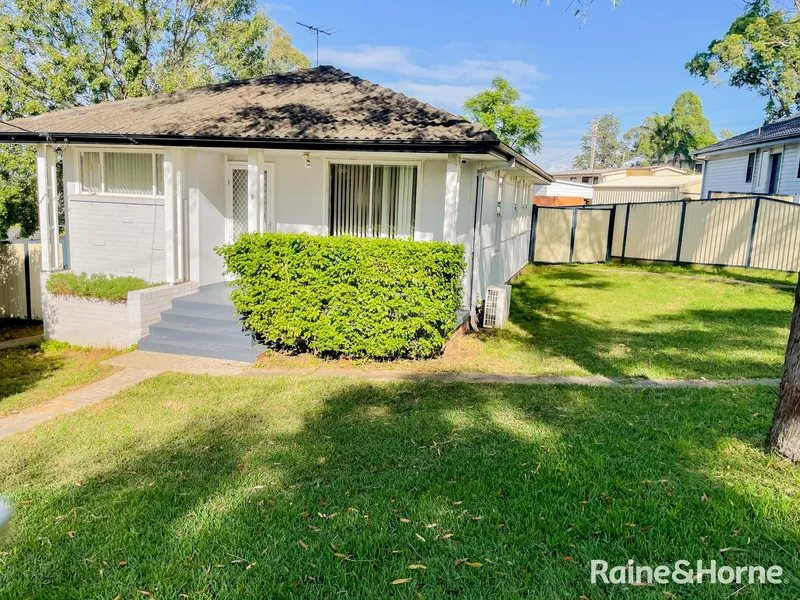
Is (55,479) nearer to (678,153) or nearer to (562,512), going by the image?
(562,512)

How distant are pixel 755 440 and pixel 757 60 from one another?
2879cm

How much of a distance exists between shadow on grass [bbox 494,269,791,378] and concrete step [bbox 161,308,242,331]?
4.61 m

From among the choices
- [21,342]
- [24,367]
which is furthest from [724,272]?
[21,342]

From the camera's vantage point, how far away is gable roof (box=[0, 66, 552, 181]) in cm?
830

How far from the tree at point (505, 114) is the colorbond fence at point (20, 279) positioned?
82.7 feet

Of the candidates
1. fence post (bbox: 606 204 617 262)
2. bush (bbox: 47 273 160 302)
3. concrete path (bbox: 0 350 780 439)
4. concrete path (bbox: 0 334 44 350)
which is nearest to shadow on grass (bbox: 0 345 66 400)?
concrete path (bbox: 0 334 44 350)

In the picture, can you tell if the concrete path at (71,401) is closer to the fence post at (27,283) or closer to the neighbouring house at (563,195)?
the fence post at (27,283)

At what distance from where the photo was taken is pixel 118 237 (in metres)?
10.2

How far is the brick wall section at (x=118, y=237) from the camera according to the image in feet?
32.8

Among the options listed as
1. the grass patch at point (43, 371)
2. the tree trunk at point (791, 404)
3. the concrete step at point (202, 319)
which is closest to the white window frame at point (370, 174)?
the concrete step at point (202, 319)

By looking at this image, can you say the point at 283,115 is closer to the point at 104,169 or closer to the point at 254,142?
the point at 254,142

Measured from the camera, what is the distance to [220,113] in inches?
394

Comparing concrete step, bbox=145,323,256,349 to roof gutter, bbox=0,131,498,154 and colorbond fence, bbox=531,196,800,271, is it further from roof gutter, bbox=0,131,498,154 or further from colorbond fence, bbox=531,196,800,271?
colorbond fence, bbox=531,196,800,271

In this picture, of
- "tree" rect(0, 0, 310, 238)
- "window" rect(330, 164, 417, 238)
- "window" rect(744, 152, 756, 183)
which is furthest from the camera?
"window" rect(744, 152, 756, 183)
